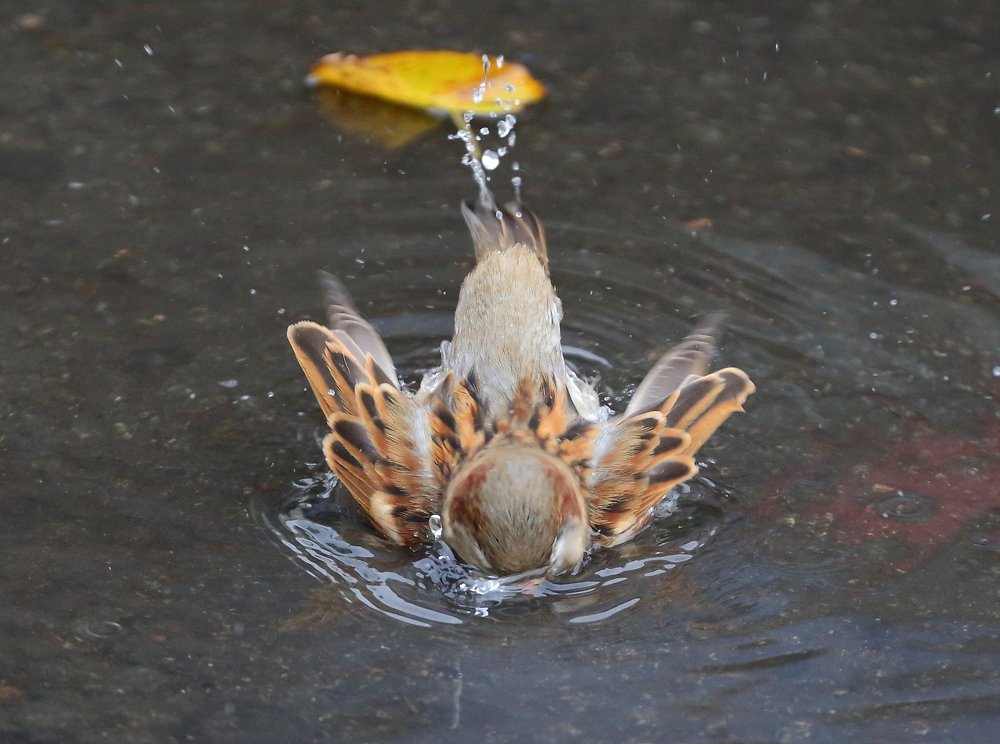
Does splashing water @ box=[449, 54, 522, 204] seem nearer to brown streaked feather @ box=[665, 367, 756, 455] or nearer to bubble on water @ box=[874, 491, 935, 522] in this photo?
brown streaked feather @ box=[665, 367, 756, 455]

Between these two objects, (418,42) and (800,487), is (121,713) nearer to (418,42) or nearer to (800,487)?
(800,487)

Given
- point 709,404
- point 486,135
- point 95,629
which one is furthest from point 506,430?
point 486,135

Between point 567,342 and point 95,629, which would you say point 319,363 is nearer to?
point 567,342

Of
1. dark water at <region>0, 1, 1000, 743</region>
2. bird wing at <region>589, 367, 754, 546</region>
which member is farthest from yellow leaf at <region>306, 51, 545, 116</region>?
bird wing at <region>589, 367, 754, 546</region>

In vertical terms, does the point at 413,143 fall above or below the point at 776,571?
above

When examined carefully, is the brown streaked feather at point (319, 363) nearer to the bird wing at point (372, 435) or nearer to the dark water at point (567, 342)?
the bird wing at point (372, 435)

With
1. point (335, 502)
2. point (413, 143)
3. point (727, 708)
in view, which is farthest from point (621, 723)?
point (413, 143)
